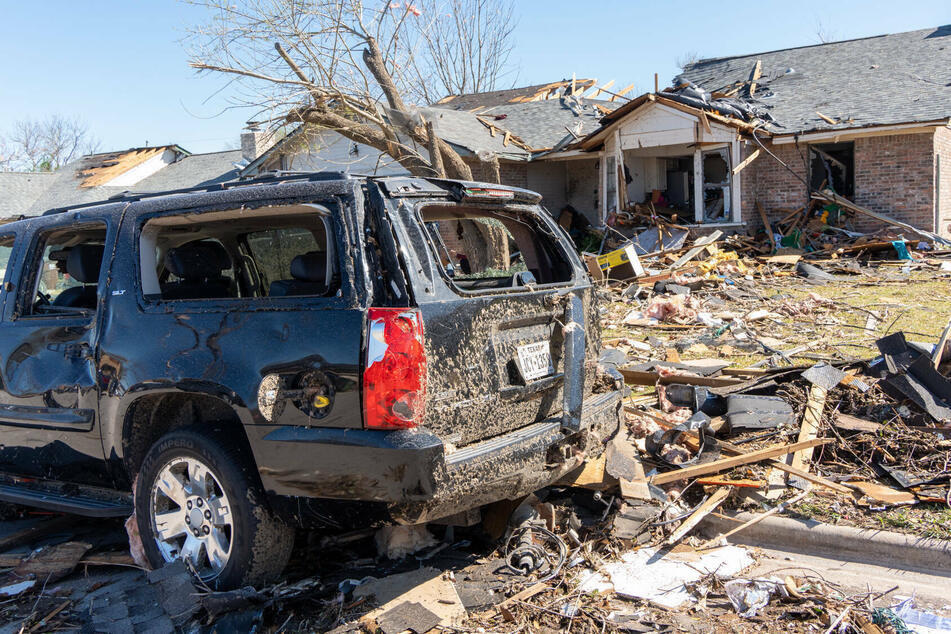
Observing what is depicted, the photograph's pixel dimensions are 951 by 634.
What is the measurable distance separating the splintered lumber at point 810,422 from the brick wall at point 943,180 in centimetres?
1575

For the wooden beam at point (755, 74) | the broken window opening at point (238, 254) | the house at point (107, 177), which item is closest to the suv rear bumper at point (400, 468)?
the broken window opening at point (238, 254)

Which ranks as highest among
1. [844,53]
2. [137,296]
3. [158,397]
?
[844,53]

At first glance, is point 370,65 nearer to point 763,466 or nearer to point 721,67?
point 763,466

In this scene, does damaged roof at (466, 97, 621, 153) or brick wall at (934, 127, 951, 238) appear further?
damaged roof at (466, 97, 621, 153)

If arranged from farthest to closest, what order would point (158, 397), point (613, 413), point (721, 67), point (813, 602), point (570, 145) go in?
1. point (721, 67)
2. point (570, 145)
3. point (613, 413)
4. point (158, 397)
5. point (813, 602)

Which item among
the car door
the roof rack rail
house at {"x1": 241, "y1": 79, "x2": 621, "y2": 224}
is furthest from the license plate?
house at {"x1": 241, "y1": 79, "x2": 621, "y2": 224}

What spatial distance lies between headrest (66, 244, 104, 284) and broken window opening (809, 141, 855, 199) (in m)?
18.5

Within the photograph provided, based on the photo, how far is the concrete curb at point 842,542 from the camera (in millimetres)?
4043

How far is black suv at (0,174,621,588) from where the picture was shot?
10.6 feet

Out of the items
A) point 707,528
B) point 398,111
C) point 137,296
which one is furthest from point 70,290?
point 398,111

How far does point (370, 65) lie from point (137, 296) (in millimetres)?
9941

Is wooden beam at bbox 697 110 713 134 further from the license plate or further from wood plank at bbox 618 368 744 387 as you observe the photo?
the license plate

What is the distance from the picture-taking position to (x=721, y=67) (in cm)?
2394

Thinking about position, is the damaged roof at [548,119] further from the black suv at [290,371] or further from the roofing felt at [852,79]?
the black suv at [290,371]
